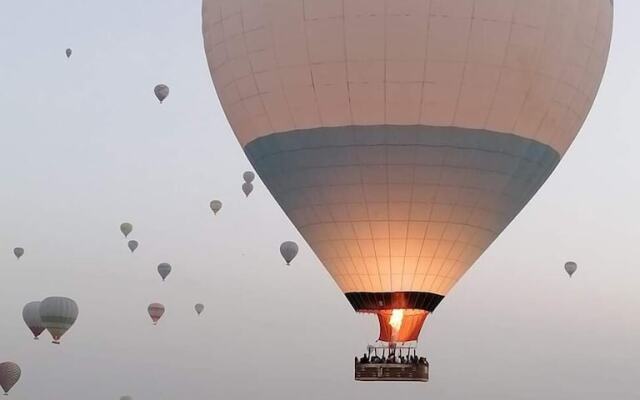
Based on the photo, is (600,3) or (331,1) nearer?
(331,1)

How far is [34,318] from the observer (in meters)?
36.6

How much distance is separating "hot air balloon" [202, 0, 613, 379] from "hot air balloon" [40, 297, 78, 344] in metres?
14.2

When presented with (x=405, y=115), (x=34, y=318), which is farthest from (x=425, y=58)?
(x=34, y=318)

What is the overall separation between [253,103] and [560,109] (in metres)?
5.58

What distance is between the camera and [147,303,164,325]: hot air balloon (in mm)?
38094

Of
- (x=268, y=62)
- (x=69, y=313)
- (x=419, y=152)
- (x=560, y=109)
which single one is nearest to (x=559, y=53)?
(x=560, y=109)

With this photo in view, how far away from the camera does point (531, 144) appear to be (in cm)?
2267

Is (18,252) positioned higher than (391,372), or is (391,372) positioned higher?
(18,252)

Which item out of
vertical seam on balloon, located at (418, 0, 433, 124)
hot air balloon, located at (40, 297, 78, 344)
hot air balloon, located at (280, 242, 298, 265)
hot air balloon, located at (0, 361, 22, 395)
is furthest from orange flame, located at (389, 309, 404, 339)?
hot air balloon, located at (0, 361, 22, 395)

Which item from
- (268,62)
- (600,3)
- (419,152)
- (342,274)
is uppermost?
(600,3)

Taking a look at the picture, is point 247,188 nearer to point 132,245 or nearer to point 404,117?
point 132,245

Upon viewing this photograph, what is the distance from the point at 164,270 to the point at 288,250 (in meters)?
8.10

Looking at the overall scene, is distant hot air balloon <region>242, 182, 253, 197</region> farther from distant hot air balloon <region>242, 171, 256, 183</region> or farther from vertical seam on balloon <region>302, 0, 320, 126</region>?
vertical seam on balloon <region>302, 0, 320, 126</region>

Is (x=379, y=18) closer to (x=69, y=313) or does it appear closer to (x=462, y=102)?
(x=462, y=102)
